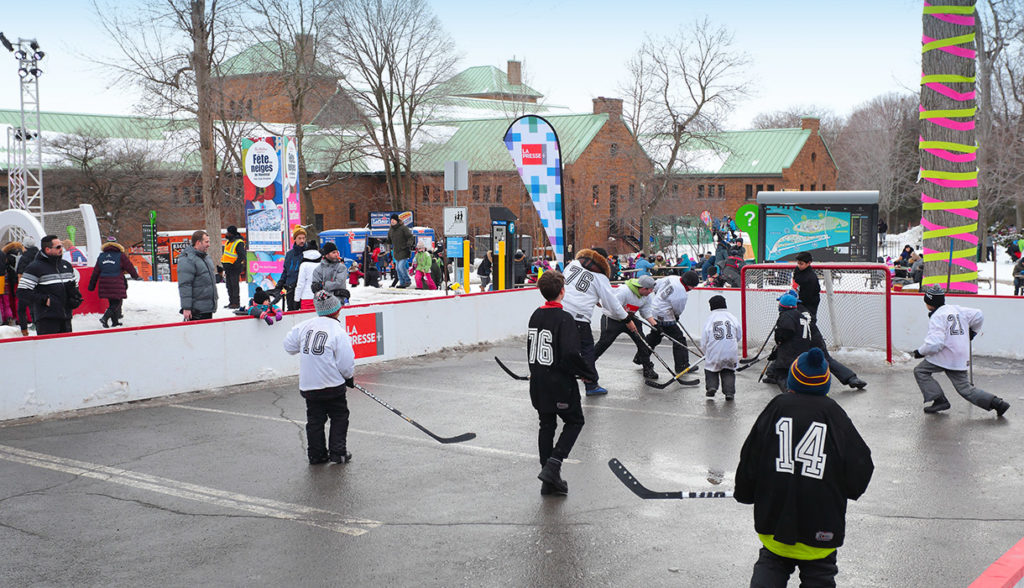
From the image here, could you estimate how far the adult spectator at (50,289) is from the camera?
39.2 feet

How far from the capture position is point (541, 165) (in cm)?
2059

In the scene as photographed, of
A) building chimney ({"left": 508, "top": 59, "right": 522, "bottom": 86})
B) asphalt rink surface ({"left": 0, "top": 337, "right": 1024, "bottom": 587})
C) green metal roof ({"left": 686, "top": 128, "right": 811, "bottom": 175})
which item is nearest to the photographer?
asphalt rink surface ({"left": 0, "top": 337, "right": 1024, "bottom": 587})

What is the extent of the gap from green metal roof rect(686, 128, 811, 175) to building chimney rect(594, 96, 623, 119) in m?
12.9

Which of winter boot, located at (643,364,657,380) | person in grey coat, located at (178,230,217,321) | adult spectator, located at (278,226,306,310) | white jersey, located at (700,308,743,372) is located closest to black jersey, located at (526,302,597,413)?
white jersey, located at (700,308,743,372)

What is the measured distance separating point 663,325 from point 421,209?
1847 inches

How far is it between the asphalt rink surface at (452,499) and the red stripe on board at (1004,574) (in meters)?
0.69

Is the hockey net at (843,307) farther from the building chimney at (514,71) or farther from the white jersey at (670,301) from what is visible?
the building chimney at (514,71)

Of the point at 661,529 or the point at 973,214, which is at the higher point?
the point at 973,214

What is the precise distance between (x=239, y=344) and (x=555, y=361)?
709 centimetres

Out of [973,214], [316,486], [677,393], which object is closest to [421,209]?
[973,214]

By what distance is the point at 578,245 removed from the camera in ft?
179

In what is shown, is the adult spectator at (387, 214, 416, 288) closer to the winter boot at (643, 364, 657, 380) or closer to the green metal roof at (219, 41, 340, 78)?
the winter boot at (643, 364, 657, 380)

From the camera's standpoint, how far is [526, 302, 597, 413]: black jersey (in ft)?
22.5

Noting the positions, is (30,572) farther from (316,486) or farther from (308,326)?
(308,326)
